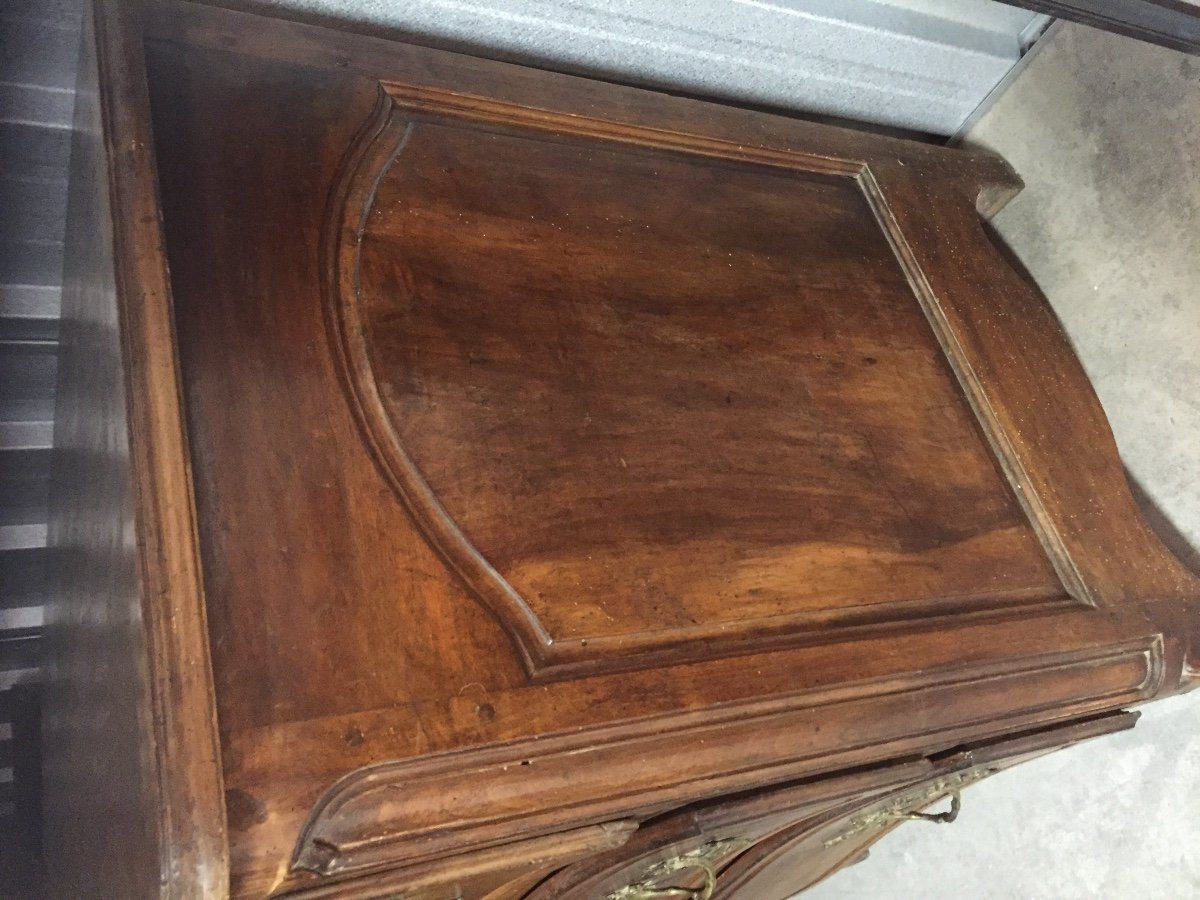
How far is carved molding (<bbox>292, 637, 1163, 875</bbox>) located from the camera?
1.74 ft

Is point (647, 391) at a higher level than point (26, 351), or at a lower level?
lower

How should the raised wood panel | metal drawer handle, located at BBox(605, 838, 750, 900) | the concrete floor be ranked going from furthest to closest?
the concrete floor < metal drawer handle, located at BBox(605, 838, 750, 900) < the raised wood panel

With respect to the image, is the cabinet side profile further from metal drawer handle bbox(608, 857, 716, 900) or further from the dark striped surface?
metal drawer handle bbox(608, 857, 716, 900)

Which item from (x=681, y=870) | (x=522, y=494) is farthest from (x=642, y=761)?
(x=681, y=870)

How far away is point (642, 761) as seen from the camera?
0.62 m

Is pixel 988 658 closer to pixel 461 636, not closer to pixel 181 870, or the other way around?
pixel 461 636

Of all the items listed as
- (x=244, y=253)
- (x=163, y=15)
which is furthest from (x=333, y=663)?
(x=163, y=15)

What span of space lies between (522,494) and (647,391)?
16 cm

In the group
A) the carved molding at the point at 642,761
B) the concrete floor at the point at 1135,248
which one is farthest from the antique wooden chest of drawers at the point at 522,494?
the concrete floor at the point at 1135,248

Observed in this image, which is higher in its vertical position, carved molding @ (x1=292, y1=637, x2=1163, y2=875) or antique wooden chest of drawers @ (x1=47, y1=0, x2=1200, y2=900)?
antique wooden chest of drawers @ (x1=47, y1=0, x2=1200, y2=900)

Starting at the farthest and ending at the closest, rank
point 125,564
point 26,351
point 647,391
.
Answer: point 26,351 → point 647,391 → point 125,564

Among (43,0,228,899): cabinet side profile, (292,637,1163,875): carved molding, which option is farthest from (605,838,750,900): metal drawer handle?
(43,0,228,899): cabinet side profile

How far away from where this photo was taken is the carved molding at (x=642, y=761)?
1.74 ft

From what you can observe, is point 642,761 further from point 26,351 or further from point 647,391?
point 26,351
